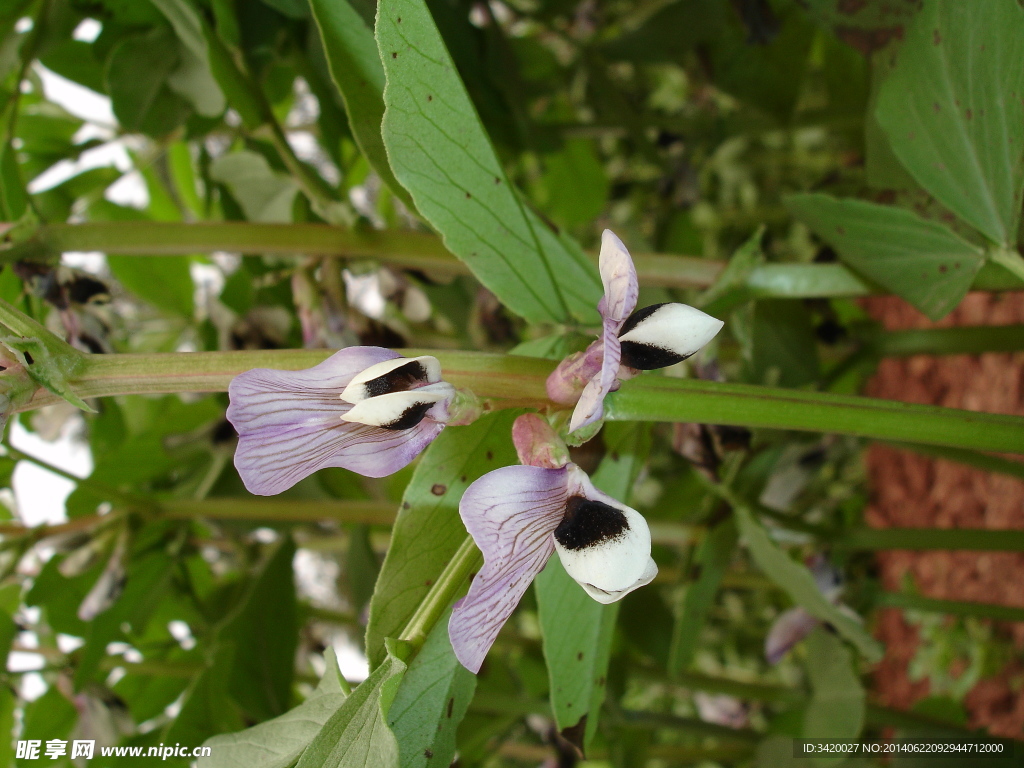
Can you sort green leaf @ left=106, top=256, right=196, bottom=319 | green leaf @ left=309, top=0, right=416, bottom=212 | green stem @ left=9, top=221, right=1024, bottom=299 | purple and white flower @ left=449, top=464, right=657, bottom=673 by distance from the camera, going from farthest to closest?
green leaf @ left=106, top=256, right=196, bottom=319 < green stem @ left=9, top=221, right=1024, bottom=299 < green leaf @ left=309, top=0, right=416, bottom=212 < purple and white flower @ left=449, top=464, right=657, bottom=673

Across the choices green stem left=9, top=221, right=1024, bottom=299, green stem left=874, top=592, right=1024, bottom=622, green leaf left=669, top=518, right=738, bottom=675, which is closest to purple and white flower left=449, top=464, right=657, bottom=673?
green stem left=9, top=221, right=1024, bottom=299

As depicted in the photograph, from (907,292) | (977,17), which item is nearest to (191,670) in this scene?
(907,292)

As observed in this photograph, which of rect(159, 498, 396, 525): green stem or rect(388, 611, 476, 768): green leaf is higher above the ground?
rect(388, 611, 476, 768): green leaf

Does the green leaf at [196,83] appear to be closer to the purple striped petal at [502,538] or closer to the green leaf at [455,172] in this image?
the green leaf at [455,172]

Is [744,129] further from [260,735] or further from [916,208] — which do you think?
[260,735]

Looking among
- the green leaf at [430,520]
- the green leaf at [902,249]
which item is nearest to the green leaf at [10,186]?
the green leaf at [430,520]

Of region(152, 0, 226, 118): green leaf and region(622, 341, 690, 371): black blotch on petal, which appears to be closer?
region(622, 341, 690, 371): black blotch on petal

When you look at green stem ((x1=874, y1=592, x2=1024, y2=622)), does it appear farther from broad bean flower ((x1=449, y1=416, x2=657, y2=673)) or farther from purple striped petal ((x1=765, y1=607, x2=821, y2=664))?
broad bean flower ((x1=449, y1=416, x2=657, y2=673))
